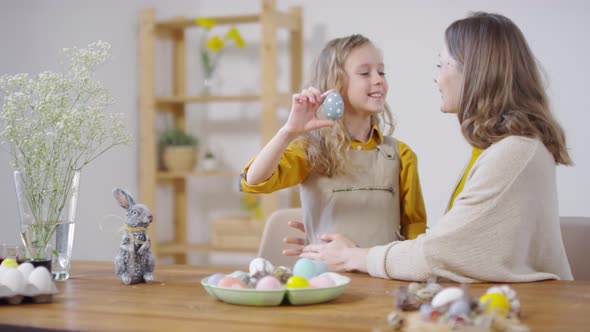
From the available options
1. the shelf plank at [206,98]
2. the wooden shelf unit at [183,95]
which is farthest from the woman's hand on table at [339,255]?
the shelf plank at [206,98]

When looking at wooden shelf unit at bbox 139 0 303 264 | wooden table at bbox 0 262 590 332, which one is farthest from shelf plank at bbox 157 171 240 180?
wooden table at bbox 0 262 590 332

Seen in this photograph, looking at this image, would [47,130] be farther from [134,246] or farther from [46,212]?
[134,246]

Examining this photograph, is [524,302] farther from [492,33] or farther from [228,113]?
[228,113]

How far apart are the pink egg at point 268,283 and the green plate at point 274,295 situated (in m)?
0.01

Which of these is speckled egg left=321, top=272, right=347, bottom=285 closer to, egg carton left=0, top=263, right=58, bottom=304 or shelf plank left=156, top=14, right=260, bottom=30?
egg carton left=0, top=263, right=58, bottom=304

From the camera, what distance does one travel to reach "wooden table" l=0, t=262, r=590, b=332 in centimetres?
125

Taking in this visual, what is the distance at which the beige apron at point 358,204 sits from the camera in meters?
2.25

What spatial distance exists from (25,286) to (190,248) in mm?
3449

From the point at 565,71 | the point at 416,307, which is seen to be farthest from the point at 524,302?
the point at 565,71

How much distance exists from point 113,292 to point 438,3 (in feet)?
11.1

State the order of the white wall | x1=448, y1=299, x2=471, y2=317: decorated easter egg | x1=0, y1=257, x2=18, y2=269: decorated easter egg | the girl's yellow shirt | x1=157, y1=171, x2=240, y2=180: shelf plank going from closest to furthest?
x1=448, y1=299, x2=471, y2=317: decorated easter egg < x1=0, y1=257, x2=18, y2=269: decorated easter egg < the girl's yellow shirt < the white wall < x1=157, y1=171, x2=240, y2=180: shelf plank

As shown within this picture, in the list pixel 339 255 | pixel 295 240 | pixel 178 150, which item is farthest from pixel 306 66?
pixel 339 255

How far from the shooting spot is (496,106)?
1841 mm

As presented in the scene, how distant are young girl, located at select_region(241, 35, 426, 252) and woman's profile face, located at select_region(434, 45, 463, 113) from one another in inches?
12.9
